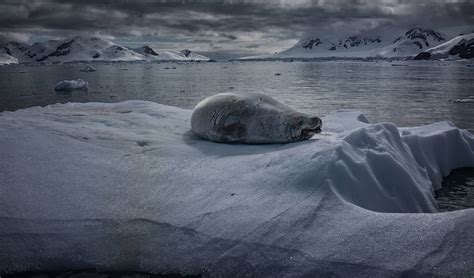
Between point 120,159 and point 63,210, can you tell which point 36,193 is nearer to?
point 63,210

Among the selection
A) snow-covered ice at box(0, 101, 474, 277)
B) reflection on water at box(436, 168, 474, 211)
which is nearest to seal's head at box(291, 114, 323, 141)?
snow-covered ice at box(0, 101, 474, 277)

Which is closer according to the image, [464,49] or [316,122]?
[316,122]

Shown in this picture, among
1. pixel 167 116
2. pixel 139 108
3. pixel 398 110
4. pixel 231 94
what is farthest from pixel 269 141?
pixel 398 110

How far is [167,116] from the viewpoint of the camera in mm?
7152

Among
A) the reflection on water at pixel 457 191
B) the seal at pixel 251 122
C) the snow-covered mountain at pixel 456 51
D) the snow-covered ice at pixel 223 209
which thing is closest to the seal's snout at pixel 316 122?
the seal at pixel 251 122

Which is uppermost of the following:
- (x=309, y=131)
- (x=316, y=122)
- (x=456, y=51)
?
(x=456, y=51)

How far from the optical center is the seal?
5.18 meters

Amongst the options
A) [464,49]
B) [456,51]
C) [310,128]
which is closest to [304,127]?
[310,128]

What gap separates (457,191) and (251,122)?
282 cm

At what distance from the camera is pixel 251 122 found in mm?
5363

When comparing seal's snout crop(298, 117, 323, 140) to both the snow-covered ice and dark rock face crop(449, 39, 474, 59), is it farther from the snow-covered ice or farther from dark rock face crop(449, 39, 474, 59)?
dark rock face crop(449, 39, 474, 59)

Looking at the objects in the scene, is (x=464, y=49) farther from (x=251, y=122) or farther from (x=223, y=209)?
(x=223, y=209)

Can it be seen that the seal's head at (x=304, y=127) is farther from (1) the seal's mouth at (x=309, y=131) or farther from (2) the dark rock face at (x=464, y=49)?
(2) the dark rock face at (x=464, y=49)

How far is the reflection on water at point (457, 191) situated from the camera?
4645 mm
